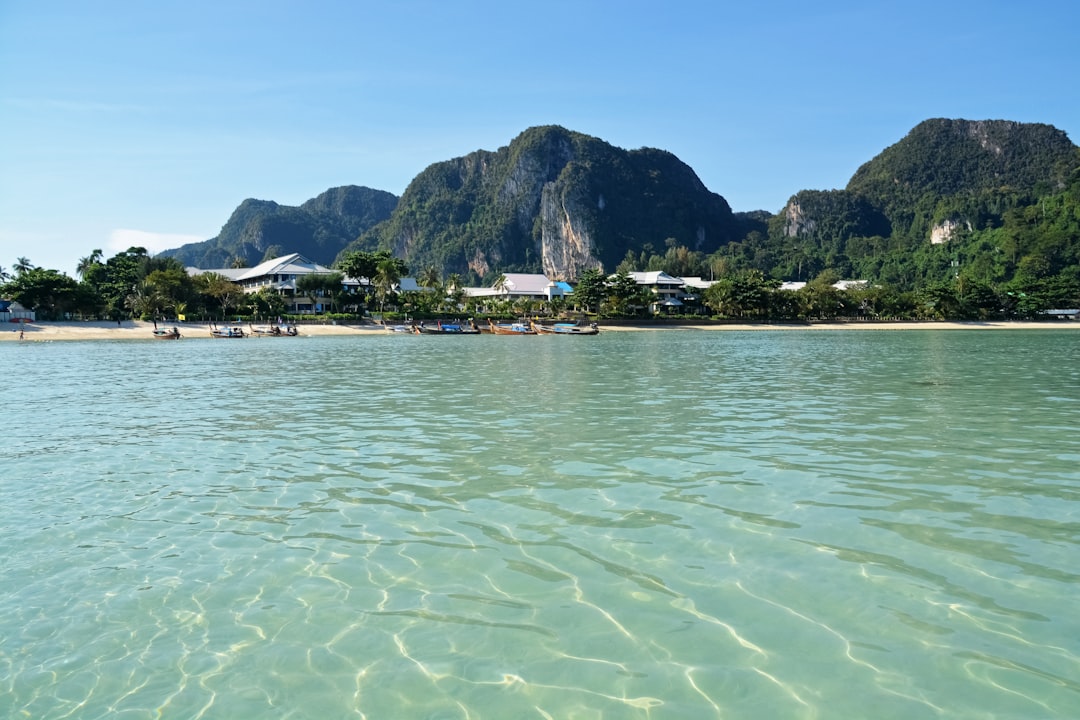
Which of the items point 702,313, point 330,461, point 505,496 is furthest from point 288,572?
point 702,313

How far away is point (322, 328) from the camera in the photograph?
280ft

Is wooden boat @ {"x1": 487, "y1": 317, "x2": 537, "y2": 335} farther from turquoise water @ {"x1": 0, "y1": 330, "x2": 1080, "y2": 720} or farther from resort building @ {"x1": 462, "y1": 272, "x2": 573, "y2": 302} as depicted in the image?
turquoise water @ {"x1": 0, "y1": 330, "x2": 1080, "y2": 720}

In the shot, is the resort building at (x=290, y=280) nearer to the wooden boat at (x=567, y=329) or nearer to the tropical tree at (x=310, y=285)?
the tropical tree at (x=310, y=285)

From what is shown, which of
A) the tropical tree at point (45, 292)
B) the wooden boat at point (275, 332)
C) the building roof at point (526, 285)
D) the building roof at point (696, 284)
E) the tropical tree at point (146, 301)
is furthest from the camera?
the building roof at point (526, 285)

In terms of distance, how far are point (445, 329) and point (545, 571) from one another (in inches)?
3195

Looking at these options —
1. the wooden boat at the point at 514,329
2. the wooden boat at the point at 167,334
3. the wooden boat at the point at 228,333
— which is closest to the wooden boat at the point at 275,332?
the wooden boat at the point at 228,333

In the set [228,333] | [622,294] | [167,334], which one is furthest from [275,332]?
[622,294]

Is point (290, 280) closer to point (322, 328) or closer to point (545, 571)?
point (322, 328)

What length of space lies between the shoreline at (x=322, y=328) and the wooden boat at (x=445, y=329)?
4.66 metres

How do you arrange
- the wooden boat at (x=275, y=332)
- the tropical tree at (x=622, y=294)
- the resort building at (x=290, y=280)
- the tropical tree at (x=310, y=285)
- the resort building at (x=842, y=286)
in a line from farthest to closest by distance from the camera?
the resort building at (x=842, y=286), the resort building at (x=290, y=280), the tropical tree at (x=622, y=294), the tropical tree at (x=310, y=285), the wooden boat at (x=275, y=332)

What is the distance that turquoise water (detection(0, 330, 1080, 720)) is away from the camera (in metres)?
4.82

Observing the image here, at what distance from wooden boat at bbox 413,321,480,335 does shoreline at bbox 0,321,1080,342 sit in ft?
15.3

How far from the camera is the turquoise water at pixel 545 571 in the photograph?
4.82m

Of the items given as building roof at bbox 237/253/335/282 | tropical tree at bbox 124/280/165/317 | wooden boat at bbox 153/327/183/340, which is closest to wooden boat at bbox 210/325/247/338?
wooden boat at bbox 153/327/183/340
